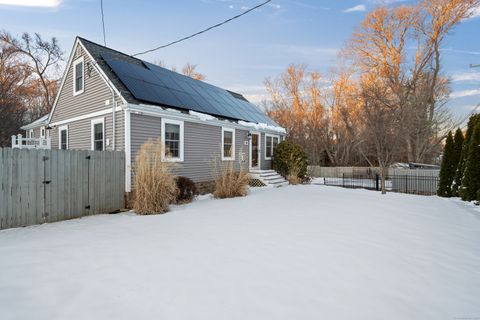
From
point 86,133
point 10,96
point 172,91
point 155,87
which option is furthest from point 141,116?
point 10,96

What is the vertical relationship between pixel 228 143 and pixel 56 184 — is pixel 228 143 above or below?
above

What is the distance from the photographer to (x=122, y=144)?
8.23 meters

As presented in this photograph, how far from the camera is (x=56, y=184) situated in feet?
20.0

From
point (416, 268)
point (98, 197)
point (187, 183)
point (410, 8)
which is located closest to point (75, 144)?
point (98, 197)

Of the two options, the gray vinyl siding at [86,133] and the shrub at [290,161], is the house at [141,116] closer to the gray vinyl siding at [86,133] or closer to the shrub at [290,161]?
the gray vinyl siding at [86,133]

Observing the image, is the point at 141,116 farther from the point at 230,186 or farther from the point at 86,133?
the point at 230,186

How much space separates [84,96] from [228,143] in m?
6.35

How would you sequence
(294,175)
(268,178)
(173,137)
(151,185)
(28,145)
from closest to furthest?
(151,185) → (28,145) → (173,137) → (268,178) → (294,175)

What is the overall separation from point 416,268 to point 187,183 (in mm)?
6752

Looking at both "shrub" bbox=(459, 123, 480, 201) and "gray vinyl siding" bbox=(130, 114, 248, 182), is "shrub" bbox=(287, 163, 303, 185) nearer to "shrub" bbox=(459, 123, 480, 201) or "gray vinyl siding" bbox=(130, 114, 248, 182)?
"gray vinyl siding" bbox=(130, 114, 248, 182)

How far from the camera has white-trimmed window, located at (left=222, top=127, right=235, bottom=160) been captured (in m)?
12.1

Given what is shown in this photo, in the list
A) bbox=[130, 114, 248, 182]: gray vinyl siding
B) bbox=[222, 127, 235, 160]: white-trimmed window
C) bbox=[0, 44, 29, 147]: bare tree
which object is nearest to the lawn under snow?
bbox=[130, 114, 248, 182]: gray vinyl siding

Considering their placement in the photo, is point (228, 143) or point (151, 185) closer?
point (151, 185)

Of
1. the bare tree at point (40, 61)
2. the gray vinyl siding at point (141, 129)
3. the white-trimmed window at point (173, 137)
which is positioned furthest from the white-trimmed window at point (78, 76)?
the bare tree at point (40, 61)
